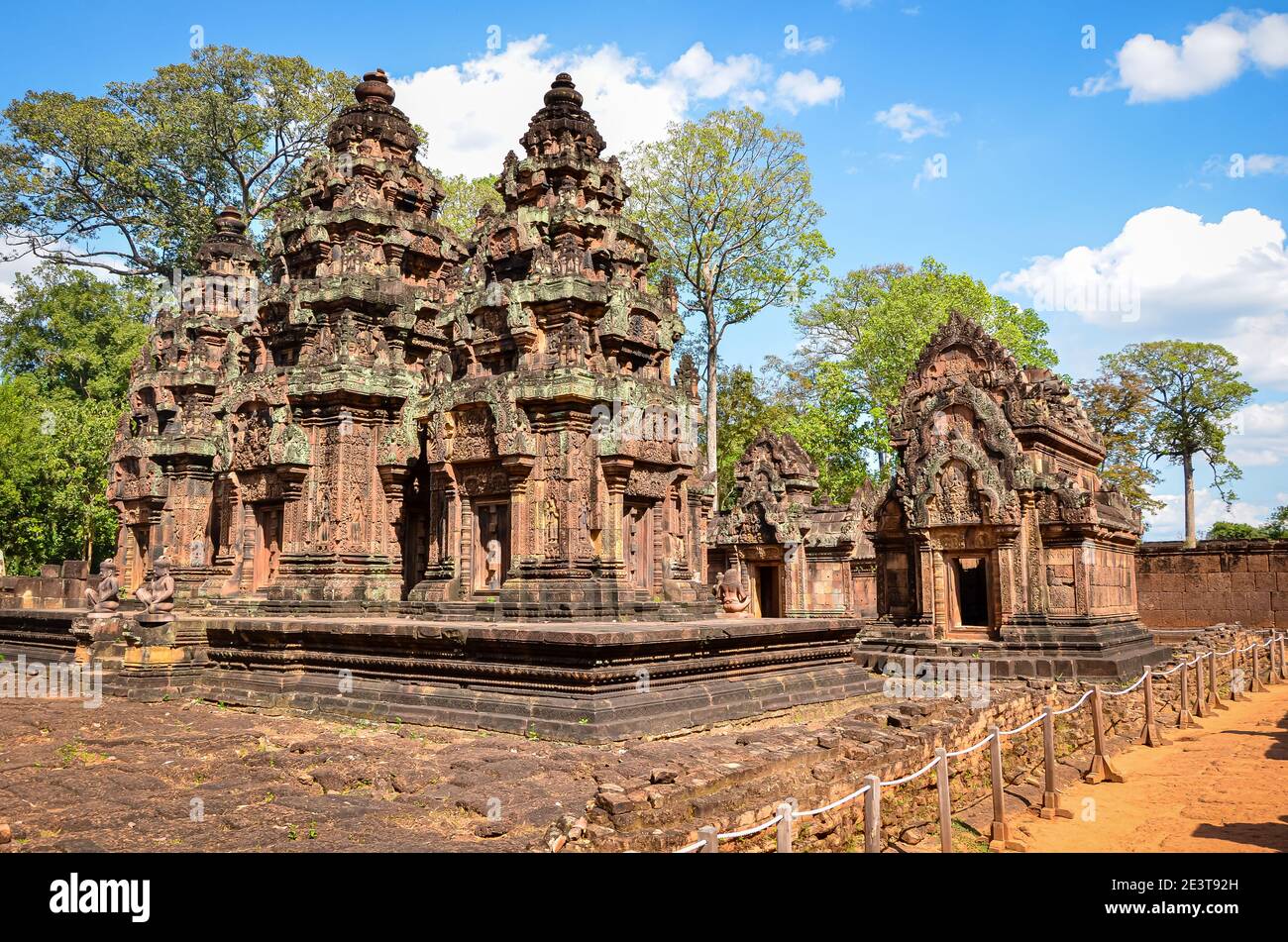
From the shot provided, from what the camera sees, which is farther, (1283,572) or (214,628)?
(1283,572)

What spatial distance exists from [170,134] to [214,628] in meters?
25.6

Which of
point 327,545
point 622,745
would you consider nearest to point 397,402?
point 327,545

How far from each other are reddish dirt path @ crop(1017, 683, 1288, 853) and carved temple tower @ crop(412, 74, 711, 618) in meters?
6.42

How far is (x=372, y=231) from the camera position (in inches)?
690

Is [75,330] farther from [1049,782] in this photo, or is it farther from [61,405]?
[1049,782]

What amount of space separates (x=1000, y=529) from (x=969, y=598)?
589 centimetres

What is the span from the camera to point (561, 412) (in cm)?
1360

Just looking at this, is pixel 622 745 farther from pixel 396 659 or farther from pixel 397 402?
pixel 397 402

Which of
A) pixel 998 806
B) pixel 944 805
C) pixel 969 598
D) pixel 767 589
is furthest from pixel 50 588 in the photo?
pixel 944 805

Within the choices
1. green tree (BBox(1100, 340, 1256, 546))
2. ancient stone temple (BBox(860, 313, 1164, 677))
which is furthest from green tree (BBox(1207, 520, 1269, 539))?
ancient stone temple (BBox(860, 313, 1164, 677))

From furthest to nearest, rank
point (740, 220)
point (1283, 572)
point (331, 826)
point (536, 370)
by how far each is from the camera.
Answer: point (740, 220) → point (1283, 572) → point (536, 370) → point (331, 826)

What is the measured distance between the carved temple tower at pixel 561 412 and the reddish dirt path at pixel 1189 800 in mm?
6425

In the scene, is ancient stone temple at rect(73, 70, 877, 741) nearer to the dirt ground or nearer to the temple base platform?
the dirt ground

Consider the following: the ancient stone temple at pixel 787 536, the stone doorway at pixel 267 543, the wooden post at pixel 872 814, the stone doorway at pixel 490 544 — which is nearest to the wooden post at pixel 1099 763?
the wooden post at pixel 872 814
